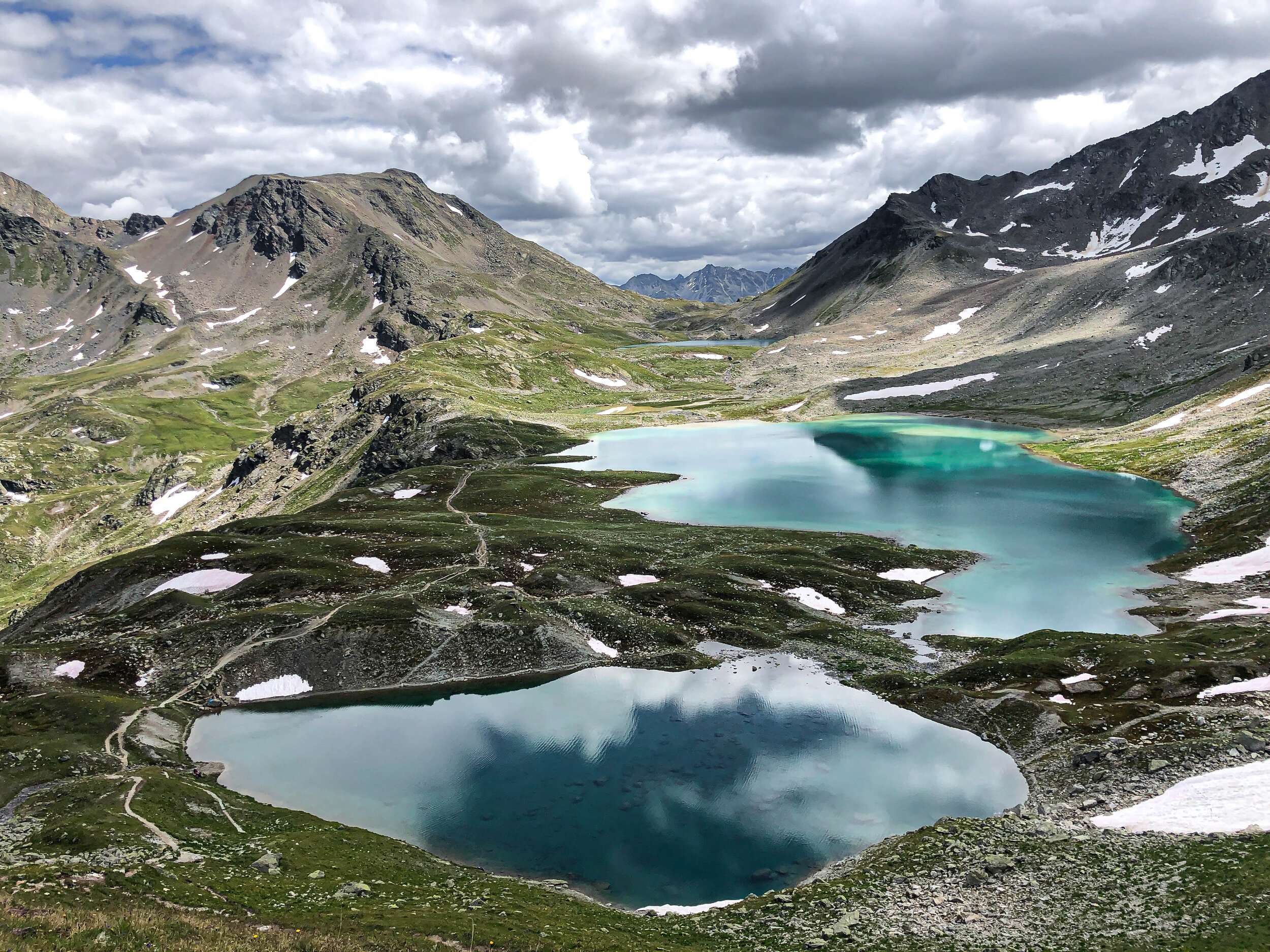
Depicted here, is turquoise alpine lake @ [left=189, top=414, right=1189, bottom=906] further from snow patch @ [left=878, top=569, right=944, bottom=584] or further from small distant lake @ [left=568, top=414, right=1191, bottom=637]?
snow patch @ [left=878, top=569, right=944, bottom=584]

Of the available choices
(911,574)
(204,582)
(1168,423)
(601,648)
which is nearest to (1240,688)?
(911,574)

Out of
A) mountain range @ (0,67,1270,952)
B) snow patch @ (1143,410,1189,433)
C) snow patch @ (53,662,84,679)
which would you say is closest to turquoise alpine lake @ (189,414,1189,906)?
mountain range @ (0,67,1270,952)

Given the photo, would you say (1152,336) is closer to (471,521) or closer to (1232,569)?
(1232,569)

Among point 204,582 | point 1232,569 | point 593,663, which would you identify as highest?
point 204,582

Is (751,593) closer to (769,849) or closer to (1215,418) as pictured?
(769,849)

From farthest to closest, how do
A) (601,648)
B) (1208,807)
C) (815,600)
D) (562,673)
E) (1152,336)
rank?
(1152,336) → (815,600) → (601,648) → (562,673) → (1208,807)

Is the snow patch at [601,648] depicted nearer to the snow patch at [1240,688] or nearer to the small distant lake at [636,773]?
the small distant lake at [636,773]
